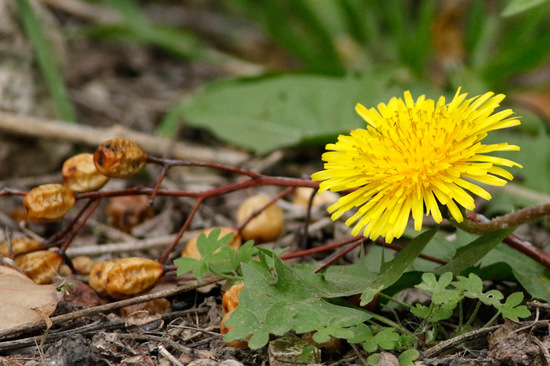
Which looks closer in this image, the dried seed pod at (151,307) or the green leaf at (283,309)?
the green leaf at (283,309)

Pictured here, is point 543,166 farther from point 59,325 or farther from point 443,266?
point 59,325

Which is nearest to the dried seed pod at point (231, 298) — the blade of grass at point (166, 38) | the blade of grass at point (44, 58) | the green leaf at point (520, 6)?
the green leaf at point (520, 6)

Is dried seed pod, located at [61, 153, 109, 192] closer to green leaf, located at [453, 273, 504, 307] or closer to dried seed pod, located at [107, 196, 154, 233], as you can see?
dried seed pod, located at [107, 196, 154, 233]

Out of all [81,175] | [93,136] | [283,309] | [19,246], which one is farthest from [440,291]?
[93,136]

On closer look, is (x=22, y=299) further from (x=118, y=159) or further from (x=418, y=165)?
(x=418, y=165)

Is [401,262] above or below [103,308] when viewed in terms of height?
above

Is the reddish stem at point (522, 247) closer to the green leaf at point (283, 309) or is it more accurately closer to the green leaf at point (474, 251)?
the green leaf at point (474, 251)
